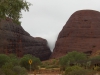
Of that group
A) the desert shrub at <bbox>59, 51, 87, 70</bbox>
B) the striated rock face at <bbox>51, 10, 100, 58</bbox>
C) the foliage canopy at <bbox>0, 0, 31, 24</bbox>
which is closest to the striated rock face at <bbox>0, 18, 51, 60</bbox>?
the striated rock face at <bbox>51, 10, 100, 58</bbox>

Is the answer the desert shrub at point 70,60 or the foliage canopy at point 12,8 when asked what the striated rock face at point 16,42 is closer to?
the desert shrub at point 70,60

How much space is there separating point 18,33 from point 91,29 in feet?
79.8

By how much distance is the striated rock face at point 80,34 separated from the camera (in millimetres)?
87488

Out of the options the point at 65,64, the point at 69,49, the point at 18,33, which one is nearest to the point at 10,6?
the point at 65,64

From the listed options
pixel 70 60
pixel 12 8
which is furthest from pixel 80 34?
pixel 12 8

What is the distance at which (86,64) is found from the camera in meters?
47.0

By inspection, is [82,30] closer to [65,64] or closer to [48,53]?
[48,53]

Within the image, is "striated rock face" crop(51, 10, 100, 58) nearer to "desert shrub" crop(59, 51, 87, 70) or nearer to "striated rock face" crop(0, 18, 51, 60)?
"striated rock face" crop(0, 18, 51, 60)

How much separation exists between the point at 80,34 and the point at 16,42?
23.0 metres

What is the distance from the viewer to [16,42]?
75.2 metres

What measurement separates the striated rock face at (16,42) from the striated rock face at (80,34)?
693cm

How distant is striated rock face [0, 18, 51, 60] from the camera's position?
7014 cm

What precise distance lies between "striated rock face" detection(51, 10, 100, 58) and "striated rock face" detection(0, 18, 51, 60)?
6934 mm

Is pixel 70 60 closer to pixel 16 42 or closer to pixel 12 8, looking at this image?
pixel 16 42
